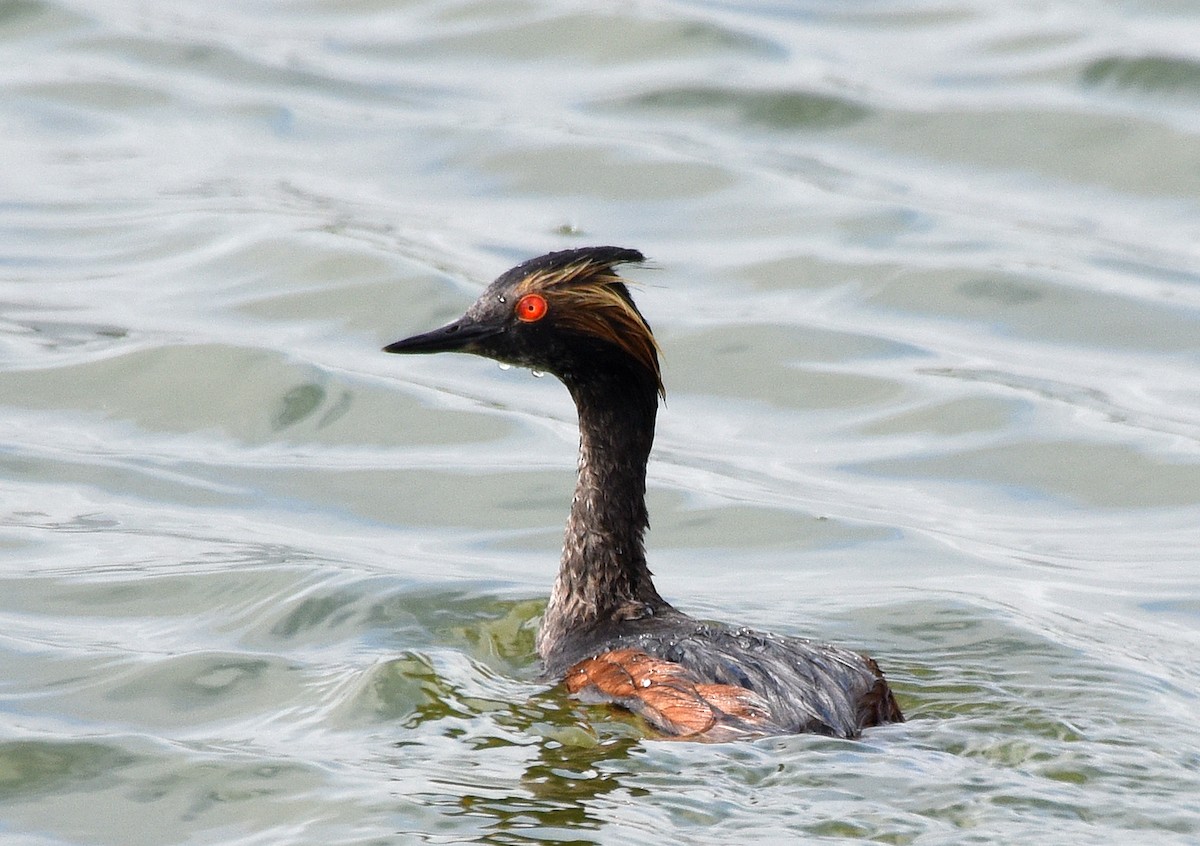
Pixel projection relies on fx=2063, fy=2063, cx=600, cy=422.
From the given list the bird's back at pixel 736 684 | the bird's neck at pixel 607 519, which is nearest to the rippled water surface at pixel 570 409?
the bird's back at pixel 736 684

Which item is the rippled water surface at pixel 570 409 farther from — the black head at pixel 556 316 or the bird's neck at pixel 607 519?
the black head at pixel 556 316

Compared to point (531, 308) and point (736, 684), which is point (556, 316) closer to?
point (531, 308)

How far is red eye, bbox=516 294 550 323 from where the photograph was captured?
7.54 m

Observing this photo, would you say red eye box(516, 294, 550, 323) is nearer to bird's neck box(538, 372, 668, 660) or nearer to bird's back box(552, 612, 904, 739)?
bird's neck box(538, 372, 668, 660)

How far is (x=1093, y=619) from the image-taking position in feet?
28.6

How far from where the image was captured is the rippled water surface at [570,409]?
6.54m

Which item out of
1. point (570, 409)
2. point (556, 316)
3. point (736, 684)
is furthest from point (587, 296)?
point (570, 409)

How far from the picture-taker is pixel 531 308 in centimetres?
756

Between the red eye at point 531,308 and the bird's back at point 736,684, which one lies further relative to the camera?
the red eye at point 531,308

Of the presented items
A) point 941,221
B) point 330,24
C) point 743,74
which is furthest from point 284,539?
point 330,24

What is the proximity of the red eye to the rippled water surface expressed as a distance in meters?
Result: 1.30

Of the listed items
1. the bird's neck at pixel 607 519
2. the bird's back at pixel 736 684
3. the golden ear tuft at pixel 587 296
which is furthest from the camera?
the bird's neck at pixel 607 519

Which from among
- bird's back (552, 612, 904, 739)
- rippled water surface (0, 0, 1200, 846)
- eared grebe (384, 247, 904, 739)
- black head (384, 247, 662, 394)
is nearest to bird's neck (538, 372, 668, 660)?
eared grebe (384, 247, 904, 739)

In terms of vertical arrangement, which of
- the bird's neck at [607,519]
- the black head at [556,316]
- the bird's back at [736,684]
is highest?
the black head at [556,316]
